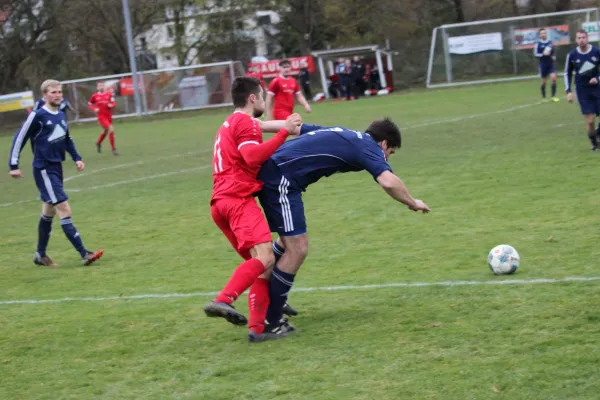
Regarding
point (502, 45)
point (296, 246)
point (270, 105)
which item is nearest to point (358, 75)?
point (502, 45)

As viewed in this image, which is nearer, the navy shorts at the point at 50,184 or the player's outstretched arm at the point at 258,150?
the player's outstretched arm at the point at 258,150

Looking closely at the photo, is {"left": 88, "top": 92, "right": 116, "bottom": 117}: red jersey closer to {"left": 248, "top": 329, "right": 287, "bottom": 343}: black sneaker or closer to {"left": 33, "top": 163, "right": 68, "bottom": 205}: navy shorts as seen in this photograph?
{"left": 33, "top": 163, "right": 68, "bottom": 205}: navy shorts

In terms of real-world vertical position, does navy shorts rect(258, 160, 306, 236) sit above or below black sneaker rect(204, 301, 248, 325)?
above

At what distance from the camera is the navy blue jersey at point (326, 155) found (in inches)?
235

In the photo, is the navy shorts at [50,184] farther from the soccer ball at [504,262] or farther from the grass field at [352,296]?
the soccer ball at [504,262]

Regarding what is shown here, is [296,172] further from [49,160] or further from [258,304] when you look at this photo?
[49,160]

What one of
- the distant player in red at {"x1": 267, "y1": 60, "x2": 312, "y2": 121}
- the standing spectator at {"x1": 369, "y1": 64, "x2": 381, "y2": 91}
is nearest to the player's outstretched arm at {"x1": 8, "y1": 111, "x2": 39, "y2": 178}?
the distant player in red at {"x1": 267, "y1": 60, "x2": 312, "y2": 121}

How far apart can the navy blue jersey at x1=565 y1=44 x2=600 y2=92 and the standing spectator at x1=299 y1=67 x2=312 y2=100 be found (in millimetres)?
27528

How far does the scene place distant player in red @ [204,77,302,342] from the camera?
19.4 feet

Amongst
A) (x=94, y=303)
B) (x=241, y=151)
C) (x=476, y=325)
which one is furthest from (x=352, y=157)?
(x=94, y=303)

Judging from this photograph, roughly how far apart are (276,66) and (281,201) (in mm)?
38479

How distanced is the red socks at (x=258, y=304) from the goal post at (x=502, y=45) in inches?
1257

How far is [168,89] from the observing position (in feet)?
135

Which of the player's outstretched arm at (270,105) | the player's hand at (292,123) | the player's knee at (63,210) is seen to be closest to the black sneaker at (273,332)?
the player's hand at (292,123)
